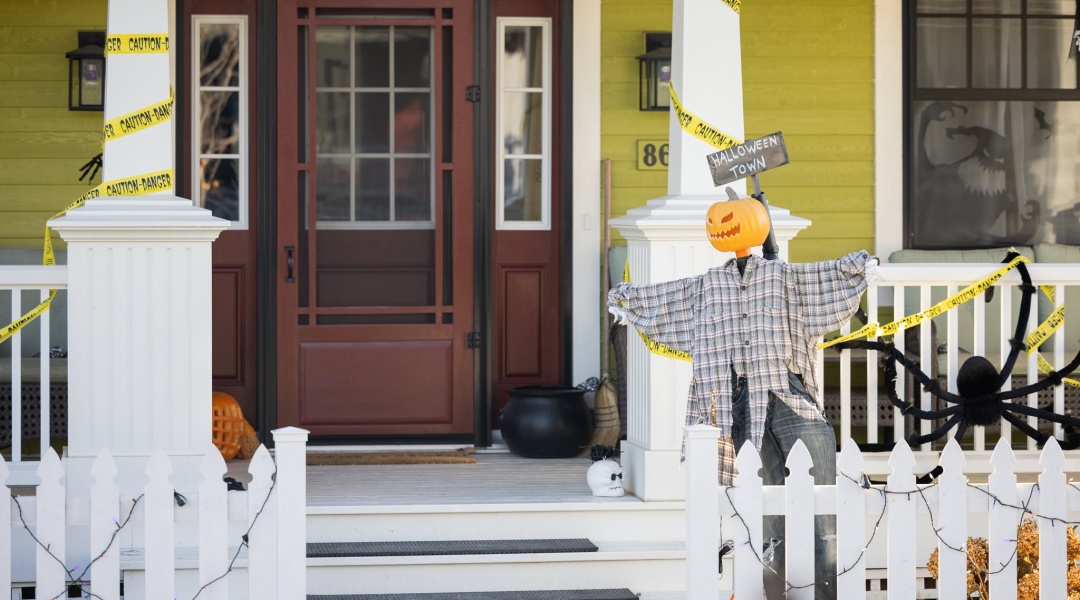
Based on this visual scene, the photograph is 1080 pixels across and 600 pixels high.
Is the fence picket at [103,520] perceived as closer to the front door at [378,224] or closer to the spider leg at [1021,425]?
the front door at [378,224]

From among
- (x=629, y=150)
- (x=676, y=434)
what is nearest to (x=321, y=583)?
(x=676, y=434)

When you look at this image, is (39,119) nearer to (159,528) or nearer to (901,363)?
(159,528)

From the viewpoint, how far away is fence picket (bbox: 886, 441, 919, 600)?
3.73 m

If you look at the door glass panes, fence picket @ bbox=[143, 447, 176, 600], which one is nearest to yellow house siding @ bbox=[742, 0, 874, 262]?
the door glass panes

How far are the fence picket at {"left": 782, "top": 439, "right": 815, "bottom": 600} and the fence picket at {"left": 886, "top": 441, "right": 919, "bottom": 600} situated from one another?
23cm

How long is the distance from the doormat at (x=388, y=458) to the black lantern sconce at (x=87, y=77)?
82.3 inches

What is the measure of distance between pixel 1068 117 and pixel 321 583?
4.70 m

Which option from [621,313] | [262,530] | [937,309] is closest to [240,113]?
[621,313]

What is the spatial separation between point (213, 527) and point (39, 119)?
156 inches

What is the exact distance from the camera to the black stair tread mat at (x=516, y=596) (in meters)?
4.89

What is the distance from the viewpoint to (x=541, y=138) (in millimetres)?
7090

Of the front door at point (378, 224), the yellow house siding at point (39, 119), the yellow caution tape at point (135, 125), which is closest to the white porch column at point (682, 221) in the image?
the front door at point (378, 224)

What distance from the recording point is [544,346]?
23.4ft

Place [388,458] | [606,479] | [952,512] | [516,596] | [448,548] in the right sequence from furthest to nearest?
1. [388,458]
2. [606,479]
3. [448,548]
4. [516,596]
5. [952,512]
